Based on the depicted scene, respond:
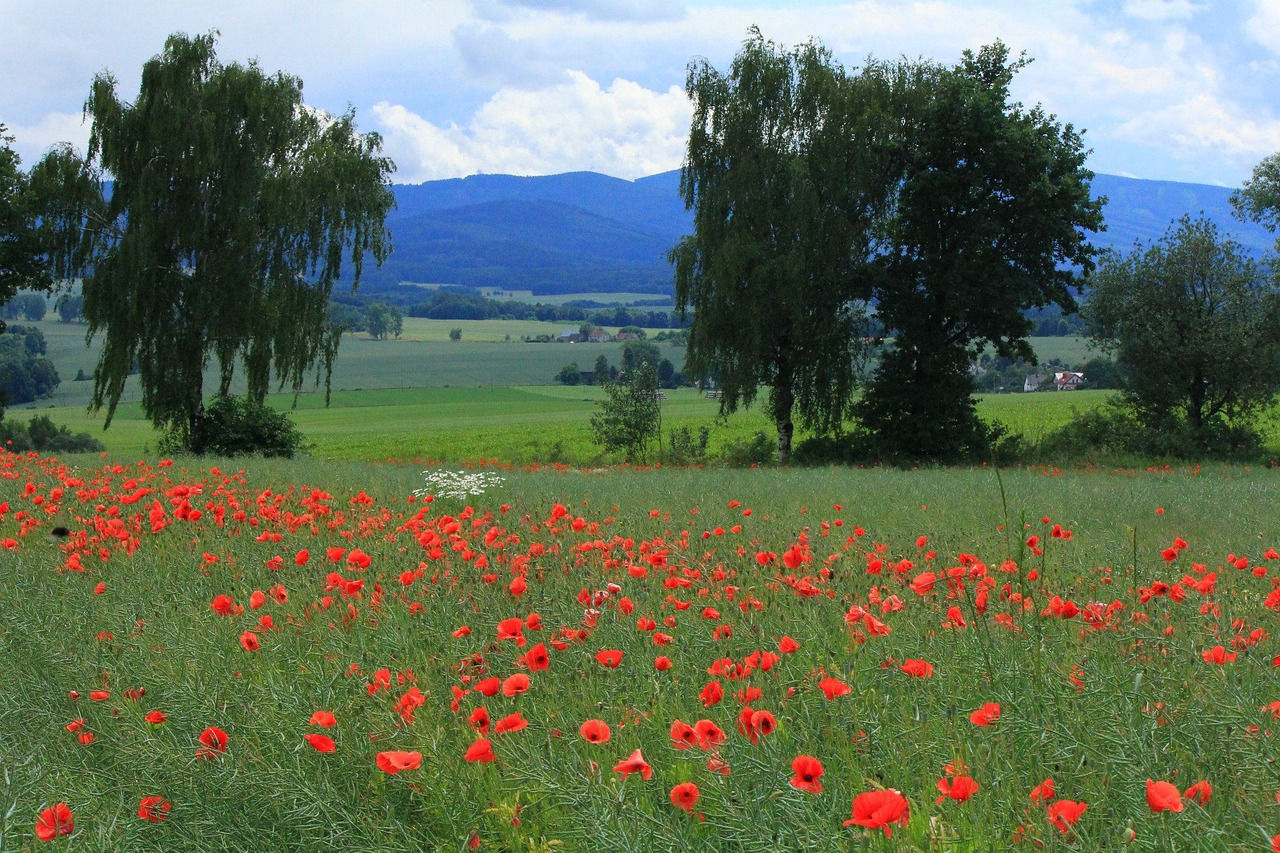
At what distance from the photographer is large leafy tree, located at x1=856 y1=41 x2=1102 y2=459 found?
25562 millimetres

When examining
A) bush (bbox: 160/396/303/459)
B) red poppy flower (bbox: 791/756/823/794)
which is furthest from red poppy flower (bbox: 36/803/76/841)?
bush (bbox: 160/396/303/459)

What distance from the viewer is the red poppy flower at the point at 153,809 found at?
8.80 ft

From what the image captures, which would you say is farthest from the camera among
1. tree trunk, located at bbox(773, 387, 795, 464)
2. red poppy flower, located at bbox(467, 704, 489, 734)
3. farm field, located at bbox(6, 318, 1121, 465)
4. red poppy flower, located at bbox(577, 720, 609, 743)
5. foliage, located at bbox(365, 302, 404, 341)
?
foliage, located at bbox(365, 302, 404, 341)

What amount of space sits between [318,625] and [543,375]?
9384 centimetres

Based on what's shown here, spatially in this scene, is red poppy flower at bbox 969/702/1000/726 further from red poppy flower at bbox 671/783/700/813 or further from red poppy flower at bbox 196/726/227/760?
red poppy flower at bbox 196/726/227/760

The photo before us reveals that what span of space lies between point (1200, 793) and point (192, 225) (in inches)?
1074

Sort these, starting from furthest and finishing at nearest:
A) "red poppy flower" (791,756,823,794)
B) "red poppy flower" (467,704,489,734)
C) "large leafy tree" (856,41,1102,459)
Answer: "large leafy tree" (856,41,1102,459), "red poppy flower" (467,704,489,734), "red poppy flower" (791,756,823,794)

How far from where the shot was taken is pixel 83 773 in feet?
10.4

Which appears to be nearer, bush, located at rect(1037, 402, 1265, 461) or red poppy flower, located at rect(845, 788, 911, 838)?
red poppy flower, located at rect(845, 788, 911, 838)

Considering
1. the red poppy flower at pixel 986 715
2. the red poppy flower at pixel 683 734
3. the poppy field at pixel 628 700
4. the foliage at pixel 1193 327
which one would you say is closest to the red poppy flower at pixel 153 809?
the poppy field at pixel 628 700

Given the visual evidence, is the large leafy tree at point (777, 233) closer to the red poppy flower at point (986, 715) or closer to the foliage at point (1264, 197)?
the foliage at point (1264, 197)

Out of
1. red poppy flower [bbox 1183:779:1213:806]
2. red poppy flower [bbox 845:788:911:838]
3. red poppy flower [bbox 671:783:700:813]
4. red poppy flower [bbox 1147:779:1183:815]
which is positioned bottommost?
red poppy flower [bbox 1183:779:1213:806]

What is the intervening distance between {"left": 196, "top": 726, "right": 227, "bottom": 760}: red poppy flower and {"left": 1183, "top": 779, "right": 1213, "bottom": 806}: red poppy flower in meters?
2.56

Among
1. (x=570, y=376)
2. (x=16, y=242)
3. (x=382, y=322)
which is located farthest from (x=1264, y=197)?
(x=382, y=322)
